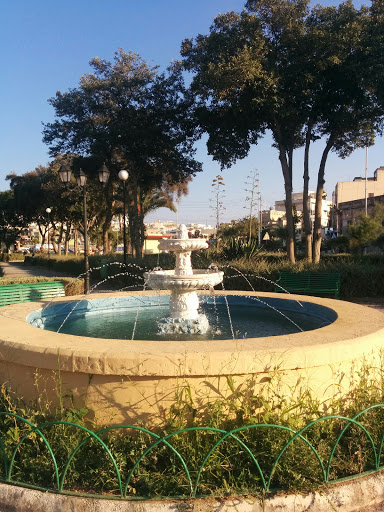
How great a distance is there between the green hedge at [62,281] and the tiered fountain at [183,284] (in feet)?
18.9

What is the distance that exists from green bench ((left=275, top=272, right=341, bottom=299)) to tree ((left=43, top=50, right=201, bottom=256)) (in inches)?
523

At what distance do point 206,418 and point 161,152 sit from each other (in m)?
23.1

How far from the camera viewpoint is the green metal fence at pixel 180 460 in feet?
9.37

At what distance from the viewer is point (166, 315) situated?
26.3 feet

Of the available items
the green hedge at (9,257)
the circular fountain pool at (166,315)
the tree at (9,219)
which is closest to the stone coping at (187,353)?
the circular fountain pool at (166,315)

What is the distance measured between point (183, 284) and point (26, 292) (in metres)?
5.11

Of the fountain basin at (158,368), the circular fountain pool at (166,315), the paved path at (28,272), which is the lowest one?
the paved path at (28,272)

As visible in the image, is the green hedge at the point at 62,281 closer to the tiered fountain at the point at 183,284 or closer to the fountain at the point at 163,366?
the tiered fountain at the point at 183,284

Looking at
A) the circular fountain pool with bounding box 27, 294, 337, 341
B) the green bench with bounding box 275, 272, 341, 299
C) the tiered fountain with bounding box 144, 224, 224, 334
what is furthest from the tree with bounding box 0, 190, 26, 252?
the tiered fountain with bounding box 144, 224, 224, 334

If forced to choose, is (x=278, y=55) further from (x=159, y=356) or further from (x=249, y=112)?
(x=159, y=356)

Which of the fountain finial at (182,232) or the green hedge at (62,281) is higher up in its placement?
the fountain finial at (182,232)

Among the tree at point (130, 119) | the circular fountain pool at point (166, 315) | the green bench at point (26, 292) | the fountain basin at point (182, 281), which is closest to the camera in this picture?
the fountain basin at point (182, 281)

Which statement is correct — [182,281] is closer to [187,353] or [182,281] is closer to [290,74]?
[187,353]

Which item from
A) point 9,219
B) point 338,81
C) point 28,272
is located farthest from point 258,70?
point 9,219
